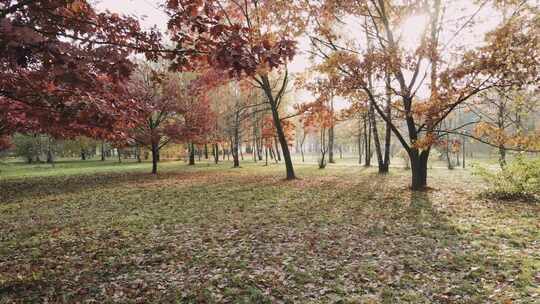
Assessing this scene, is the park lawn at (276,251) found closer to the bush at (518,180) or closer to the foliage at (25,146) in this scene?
the bush at (518,180)

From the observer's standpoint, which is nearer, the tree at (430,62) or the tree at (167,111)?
the tree at (430,62)

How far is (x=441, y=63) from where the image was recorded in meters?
10.6

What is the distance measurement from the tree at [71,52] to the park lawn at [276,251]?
2.81 meters

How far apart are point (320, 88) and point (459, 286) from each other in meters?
9.53

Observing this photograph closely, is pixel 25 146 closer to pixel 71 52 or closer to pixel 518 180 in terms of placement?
pixel 71 52

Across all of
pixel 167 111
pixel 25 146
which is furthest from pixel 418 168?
pixel 25 146

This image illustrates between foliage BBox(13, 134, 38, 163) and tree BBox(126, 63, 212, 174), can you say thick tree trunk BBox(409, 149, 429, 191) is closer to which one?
tree BBox(126, 63, 212, 174)

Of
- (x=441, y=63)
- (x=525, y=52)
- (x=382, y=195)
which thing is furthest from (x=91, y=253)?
(x=525, y=52)

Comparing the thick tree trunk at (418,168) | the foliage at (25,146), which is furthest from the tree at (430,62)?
the foliage at (25,146)

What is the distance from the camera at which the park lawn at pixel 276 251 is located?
4230 millimetres

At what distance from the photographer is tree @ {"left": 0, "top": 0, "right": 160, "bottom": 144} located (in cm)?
370

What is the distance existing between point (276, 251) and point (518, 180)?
9.63 meters

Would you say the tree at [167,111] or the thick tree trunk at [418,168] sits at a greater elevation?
the tree at [167,111]

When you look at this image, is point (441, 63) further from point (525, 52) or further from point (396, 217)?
point (396, 217)
